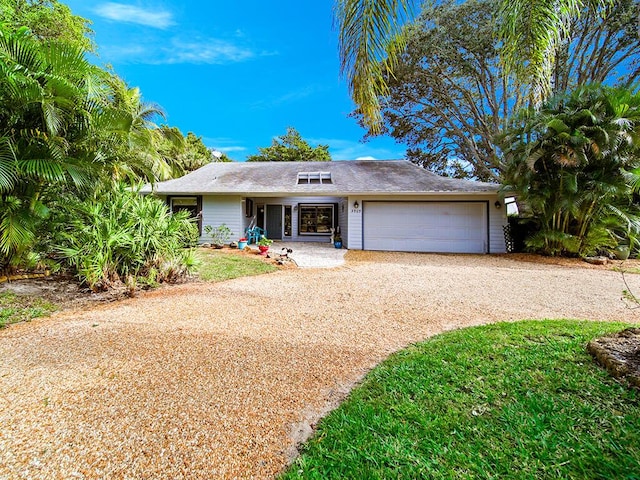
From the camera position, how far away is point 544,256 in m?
10.1

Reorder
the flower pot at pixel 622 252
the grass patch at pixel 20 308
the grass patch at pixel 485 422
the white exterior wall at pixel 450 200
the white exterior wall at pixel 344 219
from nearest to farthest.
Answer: the grass patch at pixel 485 422
the grass patch at pixel 20 308
the flower pot at pixel 622 252
the white exterior wall at pixel 450 200
the white exterior wall at pixel 344 219

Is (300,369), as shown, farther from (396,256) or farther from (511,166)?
(511,166)

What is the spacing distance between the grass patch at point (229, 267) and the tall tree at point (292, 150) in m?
17.6

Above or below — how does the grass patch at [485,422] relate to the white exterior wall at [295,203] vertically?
below

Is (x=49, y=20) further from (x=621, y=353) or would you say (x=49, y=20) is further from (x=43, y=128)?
(x=621, y=353)

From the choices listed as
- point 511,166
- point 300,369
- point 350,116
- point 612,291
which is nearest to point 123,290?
point 300,369

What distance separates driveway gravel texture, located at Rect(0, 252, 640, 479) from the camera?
1.82 m

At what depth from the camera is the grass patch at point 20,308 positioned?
4.18 metres

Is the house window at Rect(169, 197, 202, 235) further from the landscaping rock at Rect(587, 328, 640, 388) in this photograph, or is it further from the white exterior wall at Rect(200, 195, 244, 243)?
the landscaping rock at Rect(587, 328, 640, 388)

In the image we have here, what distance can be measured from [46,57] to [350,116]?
1450 cm

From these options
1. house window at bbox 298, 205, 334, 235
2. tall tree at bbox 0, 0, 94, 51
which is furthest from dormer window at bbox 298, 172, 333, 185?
tall tree at bbox 0, 0, 94, 51

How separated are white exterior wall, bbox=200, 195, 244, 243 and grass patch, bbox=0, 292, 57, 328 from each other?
851 cm

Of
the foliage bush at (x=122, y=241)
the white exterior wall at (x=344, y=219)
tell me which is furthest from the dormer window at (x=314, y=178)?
the foliage bush at (x=122, y=241)

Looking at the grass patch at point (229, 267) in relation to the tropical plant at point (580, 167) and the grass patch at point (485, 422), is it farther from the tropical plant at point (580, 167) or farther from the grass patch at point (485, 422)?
the tropical plant at point (580, 167)
